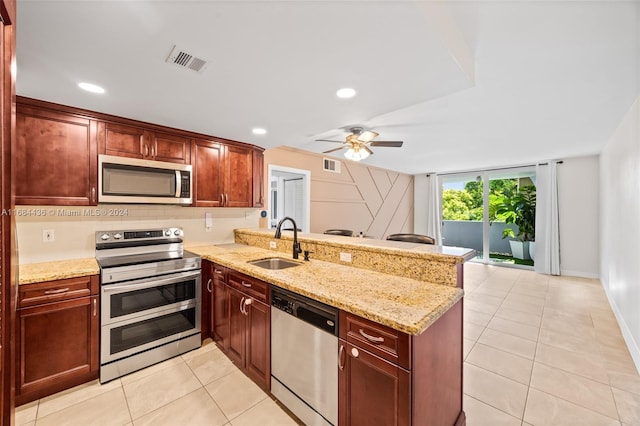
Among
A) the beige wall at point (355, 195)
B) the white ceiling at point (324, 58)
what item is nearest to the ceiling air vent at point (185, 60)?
the white ceiling at point (324, 58)

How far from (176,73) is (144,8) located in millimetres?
597

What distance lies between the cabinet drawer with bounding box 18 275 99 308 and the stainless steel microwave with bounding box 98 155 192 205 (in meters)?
0.74

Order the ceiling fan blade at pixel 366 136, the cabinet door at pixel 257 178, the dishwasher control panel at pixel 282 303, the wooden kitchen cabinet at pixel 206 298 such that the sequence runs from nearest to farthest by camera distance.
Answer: the dishwasher control panel at pixel 282 303, the wooden kitchen cabinet at pixel 206 298, the ceiling fan blade at pixel 366 136, the cabinet door at pixel 257 178

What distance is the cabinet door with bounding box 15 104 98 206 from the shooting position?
6.82 ft

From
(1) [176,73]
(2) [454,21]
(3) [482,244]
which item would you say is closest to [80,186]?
(1) [176,73]

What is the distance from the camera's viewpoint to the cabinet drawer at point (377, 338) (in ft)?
3.76

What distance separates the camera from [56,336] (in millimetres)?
1928

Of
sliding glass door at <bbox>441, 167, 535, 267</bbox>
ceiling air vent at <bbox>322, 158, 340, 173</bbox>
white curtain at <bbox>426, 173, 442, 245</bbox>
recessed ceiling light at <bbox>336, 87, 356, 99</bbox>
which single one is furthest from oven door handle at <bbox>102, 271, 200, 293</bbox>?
white curtain at <bbox>426, 173, 442, 245</bbox>

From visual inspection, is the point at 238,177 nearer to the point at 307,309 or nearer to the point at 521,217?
the point at 307,309

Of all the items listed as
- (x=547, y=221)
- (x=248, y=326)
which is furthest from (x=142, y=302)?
(x=547, y=221)

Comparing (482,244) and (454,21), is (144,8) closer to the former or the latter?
(454,21)

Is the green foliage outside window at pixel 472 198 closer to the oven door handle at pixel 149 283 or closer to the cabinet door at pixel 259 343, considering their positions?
the cabinet door at pixel 259 343

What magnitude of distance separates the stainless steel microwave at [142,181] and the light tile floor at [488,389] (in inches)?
60.6

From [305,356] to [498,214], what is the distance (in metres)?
6.71
